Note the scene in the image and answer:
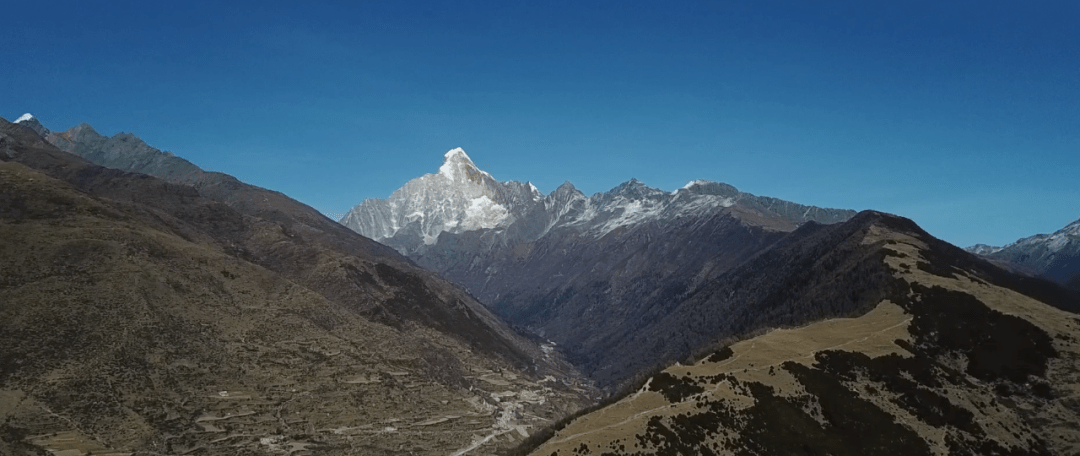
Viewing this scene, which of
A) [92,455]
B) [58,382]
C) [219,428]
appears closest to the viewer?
[92,455]

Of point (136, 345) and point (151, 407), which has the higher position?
point (136, 345)

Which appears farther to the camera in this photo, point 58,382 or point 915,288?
point 915,288

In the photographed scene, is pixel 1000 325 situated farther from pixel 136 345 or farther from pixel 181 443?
pixel 136 345

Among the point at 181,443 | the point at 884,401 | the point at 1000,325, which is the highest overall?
the point at 1000,325

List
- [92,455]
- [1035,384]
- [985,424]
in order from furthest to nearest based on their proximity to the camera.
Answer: [92,455] → [1035,384] → [985,424]

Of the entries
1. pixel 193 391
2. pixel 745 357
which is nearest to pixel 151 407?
pixel 193 391

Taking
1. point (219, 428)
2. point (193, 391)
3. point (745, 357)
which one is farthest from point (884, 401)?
point (193, 391)
